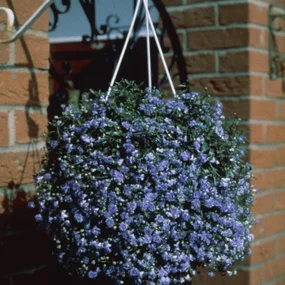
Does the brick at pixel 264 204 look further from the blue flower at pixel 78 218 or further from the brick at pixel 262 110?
the blue flower at pixel 78 218

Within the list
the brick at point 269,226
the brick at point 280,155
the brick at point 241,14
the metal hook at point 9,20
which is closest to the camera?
the metal hook at point 9,20

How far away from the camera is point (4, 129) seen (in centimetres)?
173

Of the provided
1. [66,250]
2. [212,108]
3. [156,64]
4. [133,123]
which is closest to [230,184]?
[212,108]

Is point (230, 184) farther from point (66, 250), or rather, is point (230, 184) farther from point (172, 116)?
point (66, 250)

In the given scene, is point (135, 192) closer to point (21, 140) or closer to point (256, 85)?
point (21, 140)

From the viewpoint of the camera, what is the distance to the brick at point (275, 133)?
8.29ft

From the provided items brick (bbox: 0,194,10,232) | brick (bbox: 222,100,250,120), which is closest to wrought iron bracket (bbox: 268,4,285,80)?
brick (bbox: 222,100,250,120)

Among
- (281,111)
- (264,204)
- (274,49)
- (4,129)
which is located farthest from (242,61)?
(4,129)

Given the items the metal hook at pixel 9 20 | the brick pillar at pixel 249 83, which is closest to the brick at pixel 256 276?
the brick pillar at pixel 249 83

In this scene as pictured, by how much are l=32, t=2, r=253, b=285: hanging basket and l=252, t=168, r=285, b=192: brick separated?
0.56 metres

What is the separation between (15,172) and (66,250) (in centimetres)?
27

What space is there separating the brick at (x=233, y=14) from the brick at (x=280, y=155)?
1.89 ft

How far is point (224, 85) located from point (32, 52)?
91 cm

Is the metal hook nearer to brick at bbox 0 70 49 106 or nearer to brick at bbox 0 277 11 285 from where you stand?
brick at bbox 0 70 49 106
